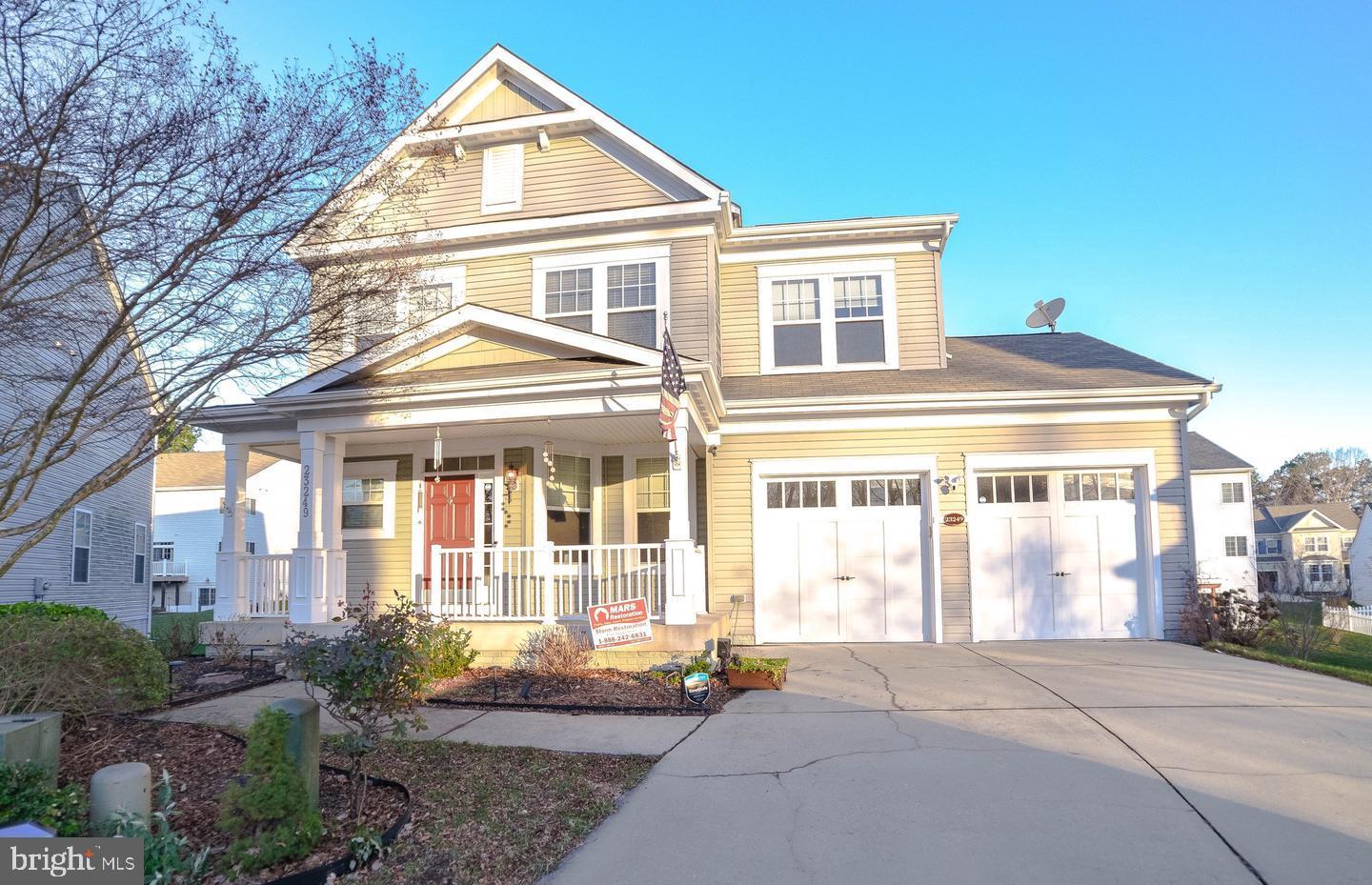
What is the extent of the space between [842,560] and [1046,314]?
23.7 feet

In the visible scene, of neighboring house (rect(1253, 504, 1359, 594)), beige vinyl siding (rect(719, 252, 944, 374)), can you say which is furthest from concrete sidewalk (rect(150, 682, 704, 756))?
neighboring house (rect(1253, 504, 1359, 594))

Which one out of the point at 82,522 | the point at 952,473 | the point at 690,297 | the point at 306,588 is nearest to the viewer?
the point at 306,588

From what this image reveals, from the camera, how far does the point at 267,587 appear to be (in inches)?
462

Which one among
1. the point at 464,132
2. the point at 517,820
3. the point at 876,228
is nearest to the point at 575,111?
the point at 464,132

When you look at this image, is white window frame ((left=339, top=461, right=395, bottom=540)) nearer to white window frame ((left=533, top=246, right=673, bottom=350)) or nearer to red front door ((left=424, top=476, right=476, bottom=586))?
red front door ((left=424, top=476, right=476, bottom=586))

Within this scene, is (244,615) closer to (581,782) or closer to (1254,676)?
(581,782)

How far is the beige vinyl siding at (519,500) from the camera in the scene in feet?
39.2

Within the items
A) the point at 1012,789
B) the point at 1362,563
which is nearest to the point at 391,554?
the point at 1012,789

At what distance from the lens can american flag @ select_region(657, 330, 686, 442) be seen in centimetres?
890

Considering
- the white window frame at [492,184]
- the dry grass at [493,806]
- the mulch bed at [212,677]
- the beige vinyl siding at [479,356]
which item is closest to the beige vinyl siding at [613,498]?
the beige vinyl siding at [479,356]

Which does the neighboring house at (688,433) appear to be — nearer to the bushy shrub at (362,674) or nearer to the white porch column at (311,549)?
the white porch column at (311,549)

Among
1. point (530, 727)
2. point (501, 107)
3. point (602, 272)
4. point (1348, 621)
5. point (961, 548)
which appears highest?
point (501, 107)

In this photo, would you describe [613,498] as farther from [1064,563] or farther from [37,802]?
[37,802]

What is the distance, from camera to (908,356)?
1316 cm
